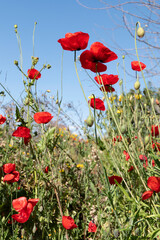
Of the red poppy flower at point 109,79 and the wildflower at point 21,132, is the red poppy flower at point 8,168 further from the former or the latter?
the red poppy flower at point 109,79

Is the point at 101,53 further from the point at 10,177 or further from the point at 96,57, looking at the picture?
the point at 10,177

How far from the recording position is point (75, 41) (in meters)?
1.19

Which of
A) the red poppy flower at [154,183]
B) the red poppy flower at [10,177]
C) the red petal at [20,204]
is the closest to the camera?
the red poppy flower at [154,183]

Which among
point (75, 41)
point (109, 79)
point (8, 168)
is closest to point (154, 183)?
point (109, 79)

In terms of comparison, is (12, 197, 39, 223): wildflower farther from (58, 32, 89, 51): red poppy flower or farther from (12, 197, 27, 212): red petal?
(58, 32, 89, 51): red poppy flower

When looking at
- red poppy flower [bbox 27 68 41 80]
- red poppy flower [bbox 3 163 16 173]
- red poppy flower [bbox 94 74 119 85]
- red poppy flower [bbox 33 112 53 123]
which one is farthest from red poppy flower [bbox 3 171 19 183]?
red poppy flower [bbox 94 74 119 85]

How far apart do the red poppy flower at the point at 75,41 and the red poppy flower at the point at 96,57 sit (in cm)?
4

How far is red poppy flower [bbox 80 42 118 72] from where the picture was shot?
1194mm

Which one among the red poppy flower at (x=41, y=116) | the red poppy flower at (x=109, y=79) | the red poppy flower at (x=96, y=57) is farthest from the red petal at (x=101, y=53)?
the red poppy flower at (x=41, y=116)

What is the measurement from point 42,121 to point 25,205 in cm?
45

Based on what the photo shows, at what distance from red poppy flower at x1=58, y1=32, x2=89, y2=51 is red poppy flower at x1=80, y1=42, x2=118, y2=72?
0.14 ft

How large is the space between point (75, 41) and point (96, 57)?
12 cm

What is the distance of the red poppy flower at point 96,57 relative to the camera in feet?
3.92

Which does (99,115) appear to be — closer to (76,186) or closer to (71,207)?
(76,186)
